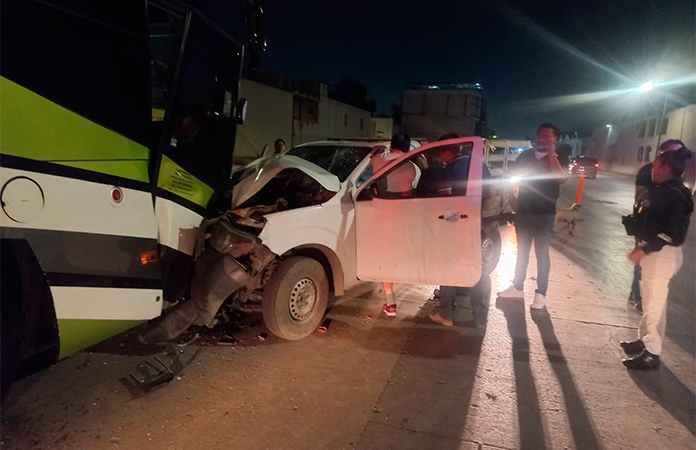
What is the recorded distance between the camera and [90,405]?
3244 mm

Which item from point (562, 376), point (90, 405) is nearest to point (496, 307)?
point (562, 376)

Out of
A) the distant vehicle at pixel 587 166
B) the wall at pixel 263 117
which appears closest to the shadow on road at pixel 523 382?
the wall at pixel 263 117

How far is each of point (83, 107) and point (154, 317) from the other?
1634 millimetres

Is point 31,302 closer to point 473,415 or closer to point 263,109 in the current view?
point 473,415

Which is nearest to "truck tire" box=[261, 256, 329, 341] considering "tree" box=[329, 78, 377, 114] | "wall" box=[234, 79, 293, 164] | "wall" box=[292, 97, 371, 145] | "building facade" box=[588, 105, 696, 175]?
"wall" box=[234, 79, 293, 164]

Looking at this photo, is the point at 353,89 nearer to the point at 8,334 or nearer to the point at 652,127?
the point at 652,127

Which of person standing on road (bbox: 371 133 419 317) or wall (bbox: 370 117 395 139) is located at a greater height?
wall (bbox: 370 117 395 139)

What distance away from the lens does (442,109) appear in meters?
38.8

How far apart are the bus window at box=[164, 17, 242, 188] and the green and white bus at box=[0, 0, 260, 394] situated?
2 centimetres

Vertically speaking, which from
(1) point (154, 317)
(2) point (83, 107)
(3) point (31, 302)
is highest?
(2) point (83, 107)

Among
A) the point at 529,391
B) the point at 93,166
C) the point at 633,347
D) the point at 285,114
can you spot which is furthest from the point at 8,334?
the point at 285,114

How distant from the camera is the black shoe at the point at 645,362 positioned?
3.86 m

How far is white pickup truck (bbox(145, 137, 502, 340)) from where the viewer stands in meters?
3.88

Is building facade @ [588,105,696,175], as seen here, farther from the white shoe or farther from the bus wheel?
the bus wheel
